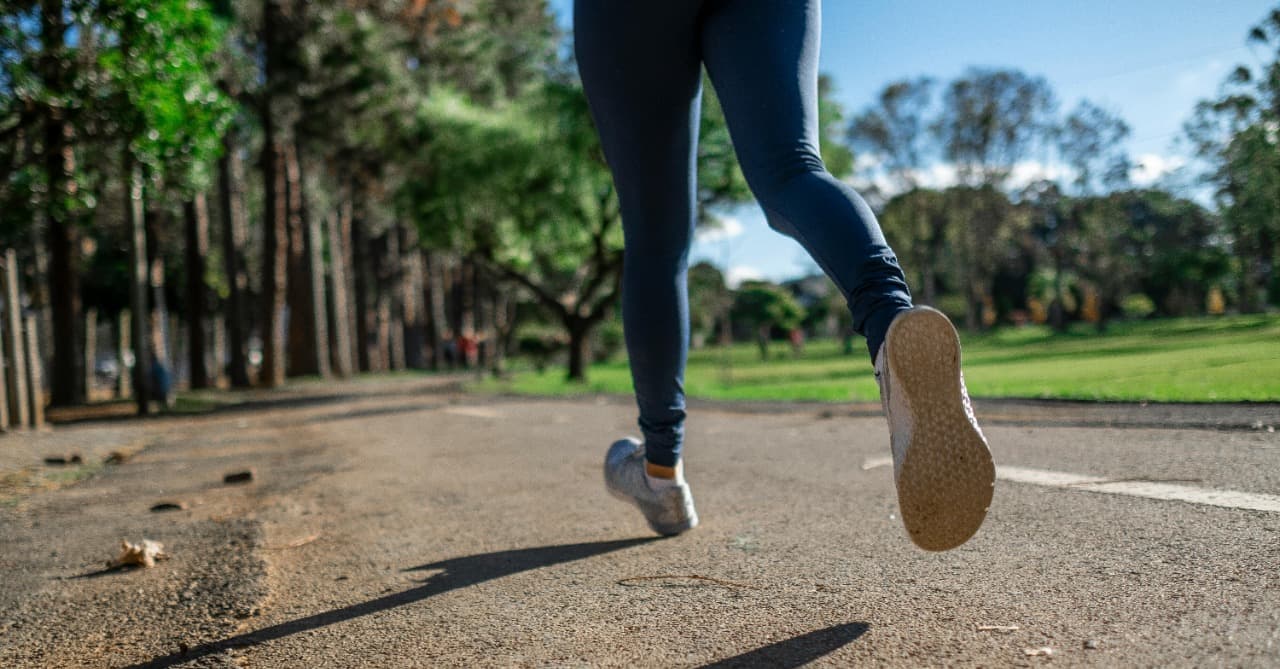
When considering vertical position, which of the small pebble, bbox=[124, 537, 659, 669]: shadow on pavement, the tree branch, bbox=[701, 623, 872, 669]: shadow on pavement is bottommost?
the small pebble

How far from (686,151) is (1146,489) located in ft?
4.93

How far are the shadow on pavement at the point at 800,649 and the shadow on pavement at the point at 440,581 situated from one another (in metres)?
0.81

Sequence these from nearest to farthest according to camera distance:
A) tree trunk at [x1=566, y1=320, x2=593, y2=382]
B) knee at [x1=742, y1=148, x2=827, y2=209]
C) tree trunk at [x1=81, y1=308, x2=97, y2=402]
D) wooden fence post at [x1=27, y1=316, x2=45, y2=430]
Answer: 1. knee at [x1=742, y1=148, x2=827, y2=209]
2. wooden fence post at [x1=27, y1=316, x2=45, y2=430]
3. tree trunk at [x1=81, y1=308, x2=97, y2=402]
4. tree trunk at [x1=566, y1=320, x2=593, y2=382]

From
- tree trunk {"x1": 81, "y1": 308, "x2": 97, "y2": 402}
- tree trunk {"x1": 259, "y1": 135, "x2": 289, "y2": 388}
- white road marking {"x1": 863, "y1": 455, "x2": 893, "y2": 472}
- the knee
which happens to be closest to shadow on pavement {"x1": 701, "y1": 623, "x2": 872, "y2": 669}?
the knee

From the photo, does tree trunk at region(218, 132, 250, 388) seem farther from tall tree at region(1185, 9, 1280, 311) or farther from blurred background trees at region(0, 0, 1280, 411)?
tall tree at region(1185, 9, 1280, 311)

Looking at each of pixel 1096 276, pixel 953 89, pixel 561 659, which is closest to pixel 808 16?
pixel 561 659

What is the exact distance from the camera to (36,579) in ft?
7.74

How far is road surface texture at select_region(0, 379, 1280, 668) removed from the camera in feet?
4.76

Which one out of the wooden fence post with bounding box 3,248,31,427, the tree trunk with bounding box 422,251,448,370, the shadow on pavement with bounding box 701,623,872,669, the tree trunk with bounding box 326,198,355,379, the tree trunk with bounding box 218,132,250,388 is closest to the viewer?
the shadow on pavement with bounding box 701,623,872,669

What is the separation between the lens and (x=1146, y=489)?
2395 mm

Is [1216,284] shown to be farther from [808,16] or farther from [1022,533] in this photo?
[808,16]

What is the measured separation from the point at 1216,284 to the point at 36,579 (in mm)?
5180

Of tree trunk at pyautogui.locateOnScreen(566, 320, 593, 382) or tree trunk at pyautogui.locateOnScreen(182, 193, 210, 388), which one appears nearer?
tree trunk at pyautogui.locateOnScreen(566, 320, 593, 382)

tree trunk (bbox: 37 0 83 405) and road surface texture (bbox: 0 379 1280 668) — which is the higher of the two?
tree trunk (bbox: 37 0 83 405)
